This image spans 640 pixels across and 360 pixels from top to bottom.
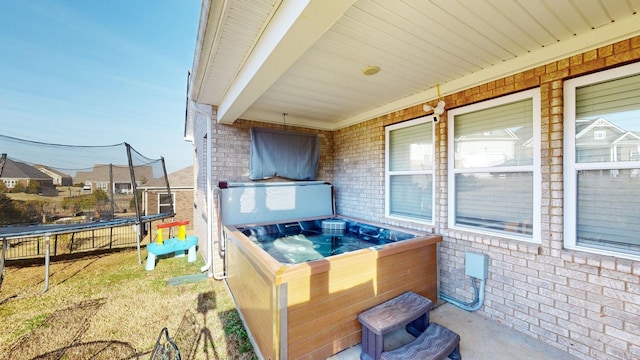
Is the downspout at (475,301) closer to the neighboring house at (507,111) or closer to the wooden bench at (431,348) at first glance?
the neighboring house at (507,111)

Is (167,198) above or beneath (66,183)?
beneath

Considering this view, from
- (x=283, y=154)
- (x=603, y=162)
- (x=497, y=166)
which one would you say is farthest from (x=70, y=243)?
(x=603, y=162)

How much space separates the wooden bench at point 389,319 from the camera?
79.3 inches

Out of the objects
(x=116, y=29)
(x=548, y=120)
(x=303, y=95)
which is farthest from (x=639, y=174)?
(x=116, y=29)

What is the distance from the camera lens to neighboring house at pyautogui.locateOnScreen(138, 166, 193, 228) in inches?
254

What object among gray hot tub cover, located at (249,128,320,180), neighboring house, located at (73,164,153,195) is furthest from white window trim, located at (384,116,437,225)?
neighboring house, located at (73,164,153,195)

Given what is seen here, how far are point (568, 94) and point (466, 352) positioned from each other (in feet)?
8.87

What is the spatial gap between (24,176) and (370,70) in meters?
6.17

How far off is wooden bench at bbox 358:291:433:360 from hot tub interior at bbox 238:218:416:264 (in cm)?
112

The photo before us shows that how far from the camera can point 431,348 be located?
6.49 ft

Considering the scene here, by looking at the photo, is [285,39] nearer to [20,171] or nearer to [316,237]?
[316,237]

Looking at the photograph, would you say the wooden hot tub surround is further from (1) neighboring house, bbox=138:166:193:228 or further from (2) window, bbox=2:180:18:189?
(1) neighboring house, bbox=138:166:193:228

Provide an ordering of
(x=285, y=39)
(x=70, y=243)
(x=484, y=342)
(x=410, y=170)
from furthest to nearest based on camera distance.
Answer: (x=70, y=243), (x=410, y=170), (x=484, y=342), (x=285, y=39)

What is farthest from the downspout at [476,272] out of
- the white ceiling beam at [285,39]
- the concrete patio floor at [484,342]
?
the white ceiling beam at [285,39]
